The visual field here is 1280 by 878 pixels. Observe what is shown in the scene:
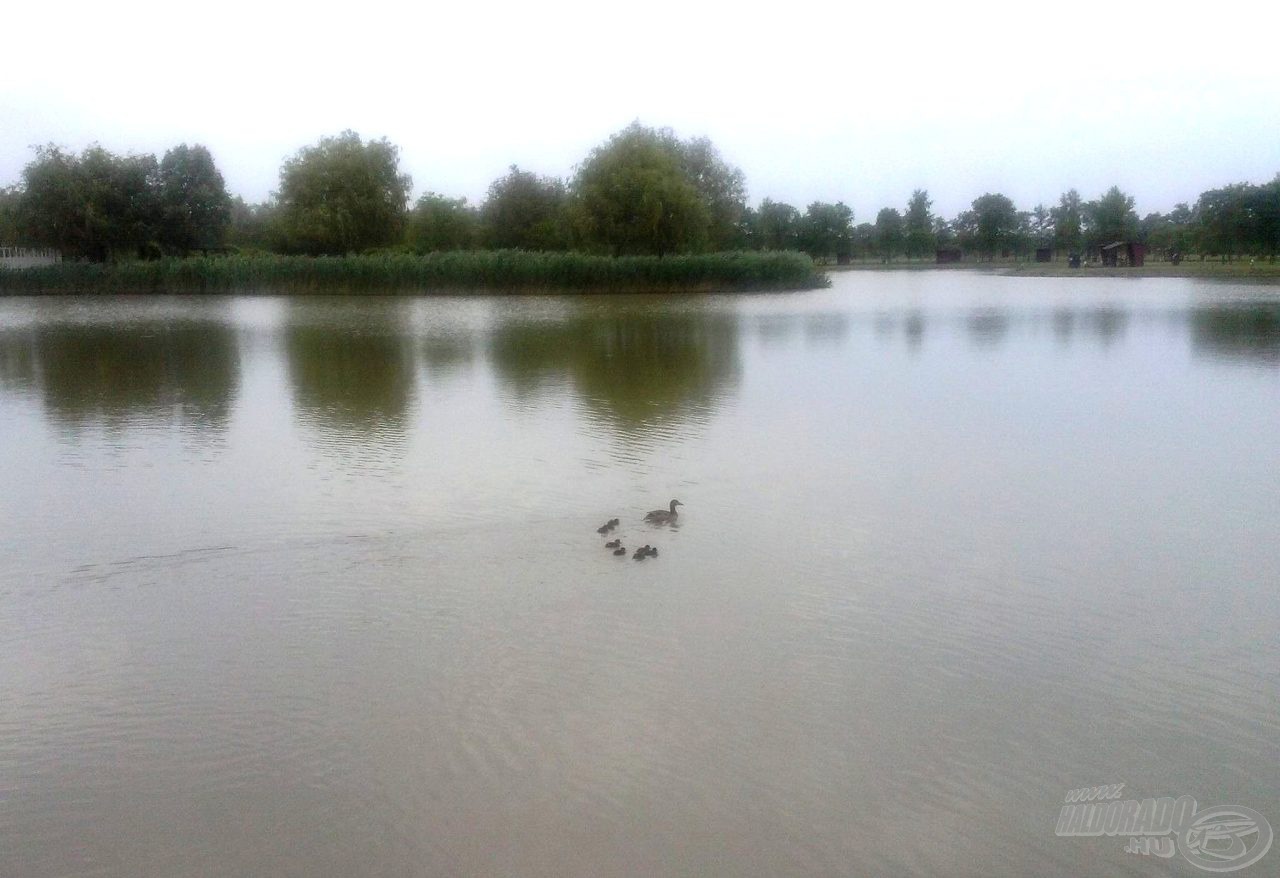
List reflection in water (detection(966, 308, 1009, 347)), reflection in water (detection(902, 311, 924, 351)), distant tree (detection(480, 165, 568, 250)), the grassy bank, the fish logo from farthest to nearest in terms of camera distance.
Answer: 1. distant tree (detection(480, 165, 568, 250))
2. the grassy bank
3. reflection in water (detection(966, 308, 1009, 347))
4. reflection in water (detection(902, 311, 924, 351))
5. the fish logo

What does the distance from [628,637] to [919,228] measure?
419 ft

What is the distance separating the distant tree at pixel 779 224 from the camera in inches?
4449

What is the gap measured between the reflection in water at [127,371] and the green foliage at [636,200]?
26.2m

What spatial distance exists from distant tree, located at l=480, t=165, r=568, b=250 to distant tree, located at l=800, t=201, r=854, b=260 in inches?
1843

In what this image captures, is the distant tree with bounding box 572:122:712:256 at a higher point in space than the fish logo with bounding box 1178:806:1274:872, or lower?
higher

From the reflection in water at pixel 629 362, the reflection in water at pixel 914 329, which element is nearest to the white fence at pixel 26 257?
the reflection in water at pixel 629 362

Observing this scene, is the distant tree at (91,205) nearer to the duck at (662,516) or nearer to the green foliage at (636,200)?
the green foliage at (636,200)

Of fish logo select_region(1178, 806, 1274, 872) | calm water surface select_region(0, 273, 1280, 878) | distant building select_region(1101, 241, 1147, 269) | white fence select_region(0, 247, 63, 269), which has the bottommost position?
fish logo select_region(1178, 806, 1274, 872)

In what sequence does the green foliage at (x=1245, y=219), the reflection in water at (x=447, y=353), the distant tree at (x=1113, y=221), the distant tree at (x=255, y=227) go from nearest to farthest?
1. the reflection in water at (x=447, y=353)
2. the green foliage at (x=1245, y=219)
3. the distant tree at (x=255, y=227)
4. the distant tree at (x=1113, y=221)

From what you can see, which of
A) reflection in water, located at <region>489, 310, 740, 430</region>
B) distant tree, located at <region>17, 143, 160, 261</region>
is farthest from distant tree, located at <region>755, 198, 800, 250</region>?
reflection in water, located at <region>489, 310, 740, 430</region>

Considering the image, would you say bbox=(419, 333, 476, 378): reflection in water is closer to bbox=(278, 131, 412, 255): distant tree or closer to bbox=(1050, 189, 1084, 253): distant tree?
bbox=(278, 131, 412, 255): distant tree

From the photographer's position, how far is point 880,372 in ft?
63.6

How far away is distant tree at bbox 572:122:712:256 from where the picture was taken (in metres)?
55.2

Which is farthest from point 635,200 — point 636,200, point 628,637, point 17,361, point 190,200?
point 628,637
